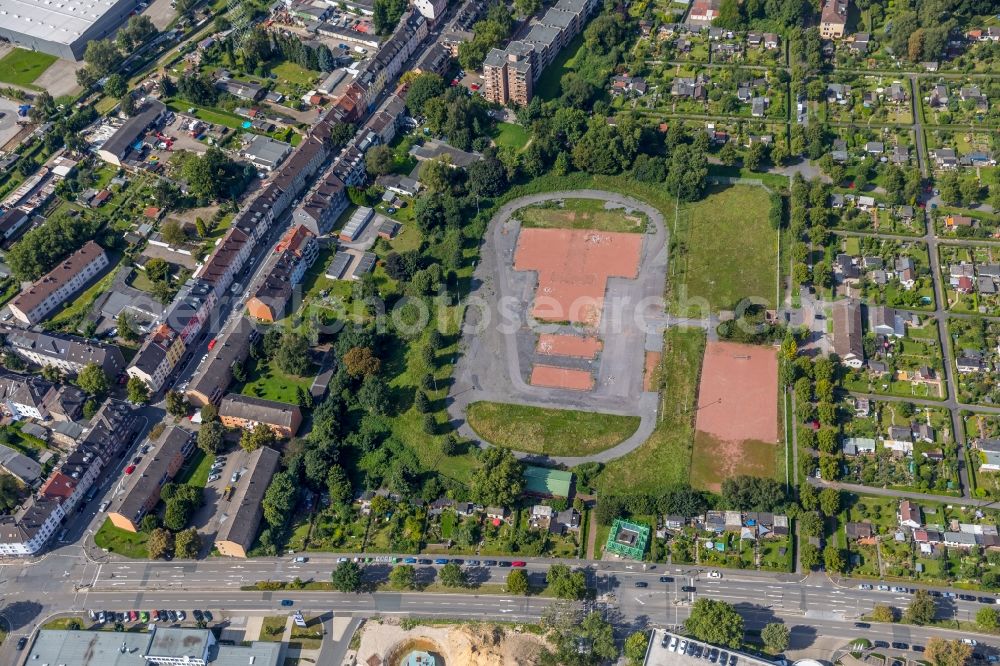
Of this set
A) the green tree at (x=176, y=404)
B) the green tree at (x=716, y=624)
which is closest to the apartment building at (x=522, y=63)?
the green tree at (x=176, y=404)

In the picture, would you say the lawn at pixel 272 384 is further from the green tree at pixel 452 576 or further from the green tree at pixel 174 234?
the green tree at pixel 452 576

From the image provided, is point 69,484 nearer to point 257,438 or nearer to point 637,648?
point 257,438

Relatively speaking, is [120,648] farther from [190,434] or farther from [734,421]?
[734,421]

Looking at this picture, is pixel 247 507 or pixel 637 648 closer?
pixel 637 648

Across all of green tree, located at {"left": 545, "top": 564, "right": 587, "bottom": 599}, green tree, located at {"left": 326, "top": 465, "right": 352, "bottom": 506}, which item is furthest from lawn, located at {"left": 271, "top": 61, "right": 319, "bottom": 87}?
green tree, located at {"left": 545, "top": 564, "right": 587, "bottom": 599}

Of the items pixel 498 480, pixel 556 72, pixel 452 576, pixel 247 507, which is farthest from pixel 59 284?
pixel 556 72

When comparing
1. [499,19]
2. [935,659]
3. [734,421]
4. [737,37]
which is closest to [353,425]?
[734,421]

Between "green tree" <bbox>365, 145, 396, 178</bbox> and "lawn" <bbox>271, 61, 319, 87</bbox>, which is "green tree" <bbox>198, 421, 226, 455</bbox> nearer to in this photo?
"green tree" <bbox>365, 145, 396, 178</bbox>
